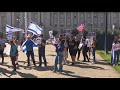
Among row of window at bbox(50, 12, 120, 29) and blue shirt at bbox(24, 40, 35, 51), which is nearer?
blue shirt at bbox(24, 40, 35, 51)

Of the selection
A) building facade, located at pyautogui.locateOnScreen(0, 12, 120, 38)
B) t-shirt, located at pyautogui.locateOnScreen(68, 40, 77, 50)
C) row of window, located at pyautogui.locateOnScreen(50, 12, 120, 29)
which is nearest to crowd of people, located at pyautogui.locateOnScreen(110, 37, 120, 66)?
t-shirt, located at pyautogui.locateOnScreen(68, 40, 77, 50)

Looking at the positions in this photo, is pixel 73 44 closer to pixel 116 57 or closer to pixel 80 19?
pixel 116 57

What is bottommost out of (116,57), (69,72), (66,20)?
(69,72)

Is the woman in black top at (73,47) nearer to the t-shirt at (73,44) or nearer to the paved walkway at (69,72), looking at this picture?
the t-shirt at (73,44)

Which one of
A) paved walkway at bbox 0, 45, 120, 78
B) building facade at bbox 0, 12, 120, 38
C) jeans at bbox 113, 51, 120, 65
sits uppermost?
building facade at bbox 0, 12, 120, 38

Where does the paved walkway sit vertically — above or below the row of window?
below

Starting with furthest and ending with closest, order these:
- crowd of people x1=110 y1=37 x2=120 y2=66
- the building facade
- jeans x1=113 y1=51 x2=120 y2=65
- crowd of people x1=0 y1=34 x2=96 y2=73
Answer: the building facade
jeans x1=113 y1=51 x2=120 y2=65
crowd of people x1=110 y1=37 x2=120 y2=66
crowd of people x1=0 y1=34 x2=96 y2=73

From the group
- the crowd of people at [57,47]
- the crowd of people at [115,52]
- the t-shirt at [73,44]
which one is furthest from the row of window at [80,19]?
the t-shirt at [73,44]

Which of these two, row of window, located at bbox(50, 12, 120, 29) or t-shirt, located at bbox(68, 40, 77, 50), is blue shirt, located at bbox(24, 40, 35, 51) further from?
row of window, located at bbox(50, 12, 120, 29)

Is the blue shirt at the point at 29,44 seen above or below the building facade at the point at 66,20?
below

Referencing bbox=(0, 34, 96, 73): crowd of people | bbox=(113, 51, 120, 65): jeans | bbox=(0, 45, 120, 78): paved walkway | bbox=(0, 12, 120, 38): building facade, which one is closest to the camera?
bbox=(0, 45, 120, 78): paved walkway

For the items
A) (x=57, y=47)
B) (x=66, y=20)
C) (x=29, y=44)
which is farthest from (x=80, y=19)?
(x=57, y=47)

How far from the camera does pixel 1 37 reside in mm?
18844
